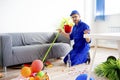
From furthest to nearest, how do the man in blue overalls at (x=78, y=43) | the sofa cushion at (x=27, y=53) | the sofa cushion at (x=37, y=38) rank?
the sofa cushion at (x=37, y=38)
the man in blue overalls at (x=78, y=43)
the sofa cushion at (x=27, y=53)

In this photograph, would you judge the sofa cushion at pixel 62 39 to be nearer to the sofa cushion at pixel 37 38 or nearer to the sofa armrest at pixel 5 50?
the sofa cushion at pixel 37 38

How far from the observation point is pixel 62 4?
4391 mm

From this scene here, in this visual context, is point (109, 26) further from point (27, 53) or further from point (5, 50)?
point (5, 50)

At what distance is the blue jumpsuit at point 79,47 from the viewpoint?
2.89 meters

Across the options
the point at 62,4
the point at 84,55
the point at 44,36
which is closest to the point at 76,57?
the point at 84,55

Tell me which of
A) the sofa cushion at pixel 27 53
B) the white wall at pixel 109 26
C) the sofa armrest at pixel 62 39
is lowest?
the sofa cushion at pixel 27 53

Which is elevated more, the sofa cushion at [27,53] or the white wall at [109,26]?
the white wall at [109,26]

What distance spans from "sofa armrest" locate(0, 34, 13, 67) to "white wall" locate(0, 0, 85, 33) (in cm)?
96

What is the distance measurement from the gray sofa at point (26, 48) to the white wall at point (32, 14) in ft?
1.23

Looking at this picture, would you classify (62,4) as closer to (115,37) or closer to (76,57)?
(76,57)

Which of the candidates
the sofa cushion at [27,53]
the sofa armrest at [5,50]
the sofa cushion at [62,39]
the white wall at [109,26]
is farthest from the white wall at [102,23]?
the sofa armrest at [5,50]

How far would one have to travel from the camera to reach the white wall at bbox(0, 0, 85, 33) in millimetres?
3477

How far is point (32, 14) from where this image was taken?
3838 millimetres

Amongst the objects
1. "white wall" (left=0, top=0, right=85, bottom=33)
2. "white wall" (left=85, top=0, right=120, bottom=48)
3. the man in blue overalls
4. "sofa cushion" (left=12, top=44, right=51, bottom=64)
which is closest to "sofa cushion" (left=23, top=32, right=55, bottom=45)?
"white wall" (left=0, top=0, right=85, bottom=33)
